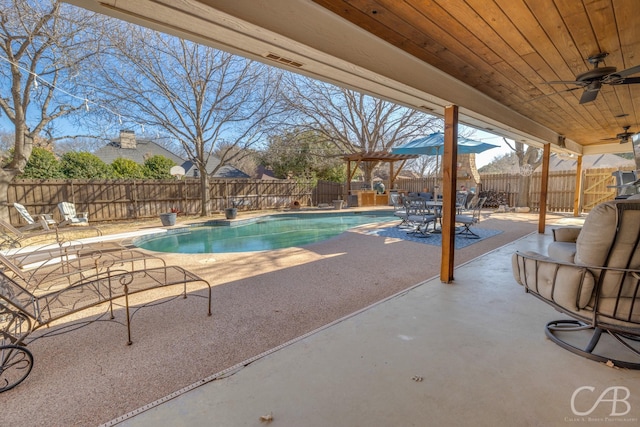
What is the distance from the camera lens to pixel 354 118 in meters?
15.9

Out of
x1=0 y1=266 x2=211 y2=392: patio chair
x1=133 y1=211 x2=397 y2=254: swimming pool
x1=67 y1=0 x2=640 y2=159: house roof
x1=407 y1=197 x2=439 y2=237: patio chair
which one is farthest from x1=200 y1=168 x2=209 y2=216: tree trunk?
x1=67 y1=0 x2=640 y2=159: house roof

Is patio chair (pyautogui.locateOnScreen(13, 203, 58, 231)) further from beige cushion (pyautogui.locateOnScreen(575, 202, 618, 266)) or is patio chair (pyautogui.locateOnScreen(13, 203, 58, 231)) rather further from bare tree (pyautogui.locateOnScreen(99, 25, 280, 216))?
beige cushion (pyautogui.locateOnScreen(575, 202, 618, 266))

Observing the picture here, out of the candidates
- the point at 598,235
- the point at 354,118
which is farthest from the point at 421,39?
the point at 354,118

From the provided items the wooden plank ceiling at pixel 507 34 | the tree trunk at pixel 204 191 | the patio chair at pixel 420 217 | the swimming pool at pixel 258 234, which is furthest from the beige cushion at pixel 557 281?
the tree trunk at pixel 204 191

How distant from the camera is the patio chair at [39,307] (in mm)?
1736

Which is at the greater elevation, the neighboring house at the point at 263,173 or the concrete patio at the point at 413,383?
the neighboring house at the point at 263,173

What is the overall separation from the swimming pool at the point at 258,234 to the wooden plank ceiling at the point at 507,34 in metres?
4.76

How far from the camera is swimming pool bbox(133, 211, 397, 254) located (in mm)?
6744

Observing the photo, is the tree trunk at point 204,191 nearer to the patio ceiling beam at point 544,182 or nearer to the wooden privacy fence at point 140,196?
the wooden privacy fence at point 140,196

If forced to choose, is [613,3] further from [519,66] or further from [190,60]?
[190,60]

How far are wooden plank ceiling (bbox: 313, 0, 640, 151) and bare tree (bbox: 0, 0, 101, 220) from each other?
26.4 feet

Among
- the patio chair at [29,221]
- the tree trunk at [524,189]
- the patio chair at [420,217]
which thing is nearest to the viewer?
the patio chair at [29,221]

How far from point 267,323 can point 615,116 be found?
23.2ft

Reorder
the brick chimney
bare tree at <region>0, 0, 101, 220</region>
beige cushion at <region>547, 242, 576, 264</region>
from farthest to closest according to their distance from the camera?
the brick chimney → bare tree at <region>0, 0, 101, 220</region> → beige cushion at <region>547, 242, 576, 264</region>
